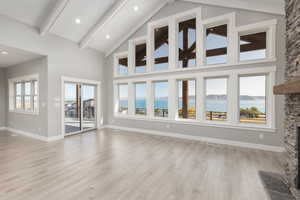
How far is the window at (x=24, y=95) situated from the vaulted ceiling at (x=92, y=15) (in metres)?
2.31

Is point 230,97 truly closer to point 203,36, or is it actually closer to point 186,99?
point 186,99

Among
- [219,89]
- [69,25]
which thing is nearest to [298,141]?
[219,89]

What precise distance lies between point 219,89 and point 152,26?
3.69m

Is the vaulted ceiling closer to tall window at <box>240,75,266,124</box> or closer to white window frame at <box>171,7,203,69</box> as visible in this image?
white window frame at <box>171,7,203,69</box>

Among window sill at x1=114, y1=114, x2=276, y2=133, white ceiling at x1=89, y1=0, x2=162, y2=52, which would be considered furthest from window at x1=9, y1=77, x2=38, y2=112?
window sill at x1=114, y1=114, x2=276, y2=133

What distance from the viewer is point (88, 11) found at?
4.48 m

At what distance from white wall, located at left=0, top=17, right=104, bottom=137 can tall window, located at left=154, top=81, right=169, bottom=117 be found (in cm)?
300

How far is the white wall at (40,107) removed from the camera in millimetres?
4707

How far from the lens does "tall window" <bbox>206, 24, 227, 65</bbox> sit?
179 inches

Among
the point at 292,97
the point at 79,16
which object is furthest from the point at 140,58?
the point at 292,97

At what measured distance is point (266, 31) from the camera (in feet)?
12.9

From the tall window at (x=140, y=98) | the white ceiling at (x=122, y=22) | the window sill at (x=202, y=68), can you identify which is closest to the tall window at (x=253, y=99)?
the window sill at (x=202, y=68)

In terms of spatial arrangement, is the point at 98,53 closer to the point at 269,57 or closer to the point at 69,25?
the point at 69,25

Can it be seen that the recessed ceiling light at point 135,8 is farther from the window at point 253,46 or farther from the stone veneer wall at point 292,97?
the stone veneer wall at point 292,97
